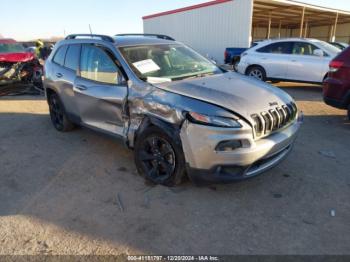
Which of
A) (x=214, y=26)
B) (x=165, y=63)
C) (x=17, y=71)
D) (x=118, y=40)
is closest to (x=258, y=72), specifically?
(x=165, y=63)

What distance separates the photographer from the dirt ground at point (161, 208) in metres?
2.68

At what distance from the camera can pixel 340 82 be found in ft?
18.4

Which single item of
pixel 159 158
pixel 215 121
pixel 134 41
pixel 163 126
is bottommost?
pixel 159 158

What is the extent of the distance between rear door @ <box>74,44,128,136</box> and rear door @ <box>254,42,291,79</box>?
7.17m

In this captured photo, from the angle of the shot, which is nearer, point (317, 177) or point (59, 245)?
point (59, 245)

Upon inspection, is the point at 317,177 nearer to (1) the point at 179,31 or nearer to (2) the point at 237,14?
(2) the point at 237,14

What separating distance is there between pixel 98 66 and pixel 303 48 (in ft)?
24.6

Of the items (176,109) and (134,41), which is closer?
(176,109)

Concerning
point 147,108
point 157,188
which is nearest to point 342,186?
point 157,188

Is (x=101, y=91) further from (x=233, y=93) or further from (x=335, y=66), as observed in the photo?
(x=335, y=66)

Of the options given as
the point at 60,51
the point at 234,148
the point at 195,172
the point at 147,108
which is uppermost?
the point at 60,51

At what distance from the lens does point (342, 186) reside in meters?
3.56

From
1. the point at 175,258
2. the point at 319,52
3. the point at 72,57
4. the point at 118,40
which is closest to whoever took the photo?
the point at 175,258

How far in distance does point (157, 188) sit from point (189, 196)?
1.38 feet
